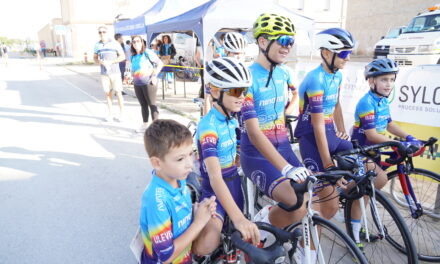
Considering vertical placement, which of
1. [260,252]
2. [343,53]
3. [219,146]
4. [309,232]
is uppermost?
[343,53]

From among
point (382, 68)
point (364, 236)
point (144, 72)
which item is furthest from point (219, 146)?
point (144, 72)

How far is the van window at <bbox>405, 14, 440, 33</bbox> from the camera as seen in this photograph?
572 inches

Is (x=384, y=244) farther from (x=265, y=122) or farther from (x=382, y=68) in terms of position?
(x=265, y=122)

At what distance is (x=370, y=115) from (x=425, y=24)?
1528cm

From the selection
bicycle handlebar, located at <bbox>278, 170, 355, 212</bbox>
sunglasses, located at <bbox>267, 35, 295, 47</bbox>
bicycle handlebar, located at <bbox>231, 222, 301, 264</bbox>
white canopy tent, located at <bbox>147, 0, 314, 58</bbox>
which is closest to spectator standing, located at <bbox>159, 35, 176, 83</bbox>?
white canopy tent, located at <bbox>147, 0, 314, 58</bbox>

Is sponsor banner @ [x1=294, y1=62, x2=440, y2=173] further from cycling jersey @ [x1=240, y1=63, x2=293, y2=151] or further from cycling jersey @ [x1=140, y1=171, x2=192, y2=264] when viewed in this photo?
cycling jersey @ [x1=140, y1=171, x2=192, y2=264]

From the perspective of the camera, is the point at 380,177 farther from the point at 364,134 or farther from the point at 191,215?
the point at 191,215

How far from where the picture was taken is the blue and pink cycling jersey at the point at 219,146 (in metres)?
2.26

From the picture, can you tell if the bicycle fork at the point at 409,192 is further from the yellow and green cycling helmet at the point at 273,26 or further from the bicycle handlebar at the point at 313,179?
the yellow and green cycling helmet at the point at 273,26

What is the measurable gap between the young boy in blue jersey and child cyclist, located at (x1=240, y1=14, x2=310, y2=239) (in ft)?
2.54

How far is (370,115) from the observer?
3221mm

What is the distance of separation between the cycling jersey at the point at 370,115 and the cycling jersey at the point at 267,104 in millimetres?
958

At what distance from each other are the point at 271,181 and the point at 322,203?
622mm

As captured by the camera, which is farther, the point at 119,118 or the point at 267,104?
the point at 119,118
